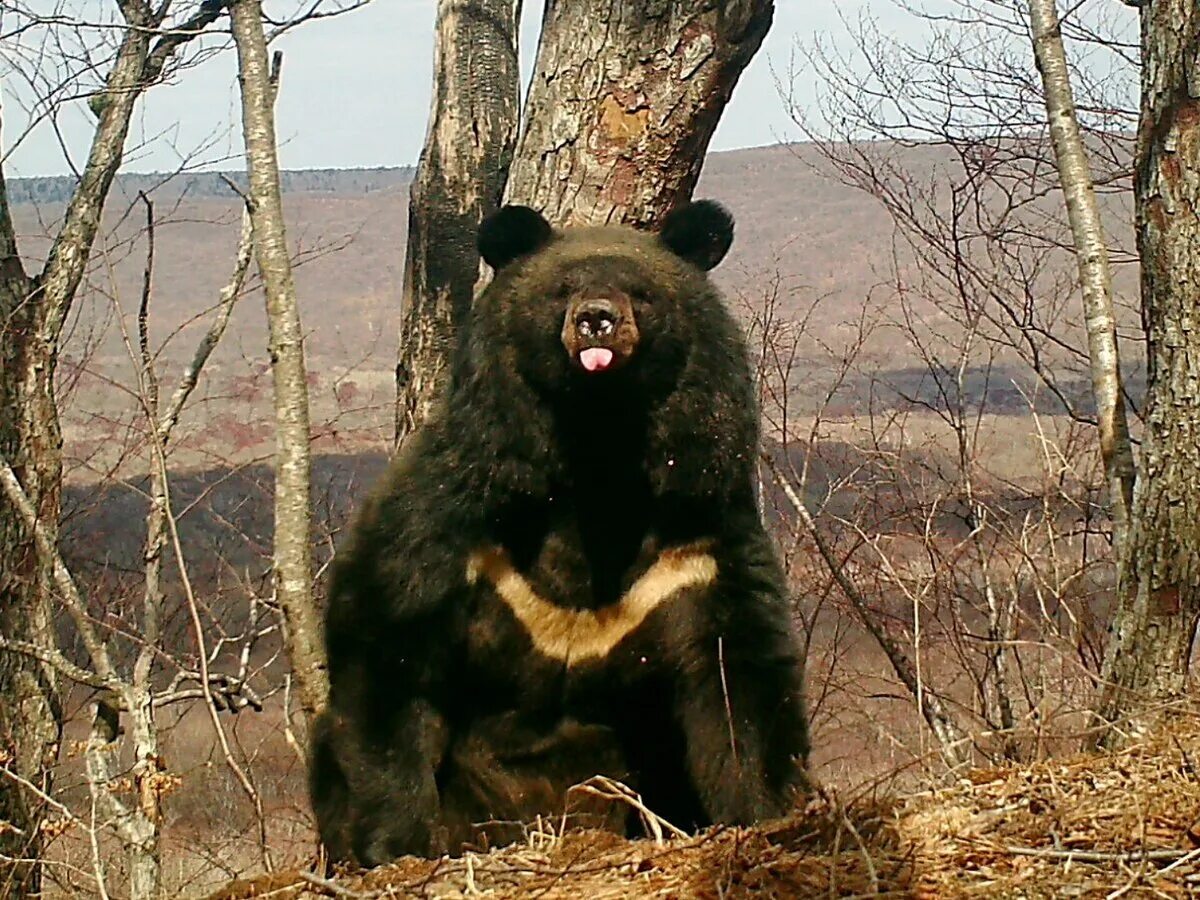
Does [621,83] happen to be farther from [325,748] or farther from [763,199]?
[763,199]

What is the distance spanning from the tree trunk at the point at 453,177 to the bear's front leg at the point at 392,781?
1.45 m

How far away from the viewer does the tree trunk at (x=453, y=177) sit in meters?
4.87

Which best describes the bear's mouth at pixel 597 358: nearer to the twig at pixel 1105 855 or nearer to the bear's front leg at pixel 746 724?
the bear's front leg at pixel 746 724

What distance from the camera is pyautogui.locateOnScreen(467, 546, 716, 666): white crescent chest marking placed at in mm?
3602

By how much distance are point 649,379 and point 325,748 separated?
55.6 inches

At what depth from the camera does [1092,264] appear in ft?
15.3

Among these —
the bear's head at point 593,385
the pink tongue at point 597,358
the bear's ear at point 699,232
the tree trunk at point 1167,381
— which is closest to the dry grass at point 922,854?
the bear's head at point 593,385

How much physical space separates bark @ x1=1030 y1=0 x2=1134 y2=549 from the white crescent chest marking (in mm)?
1880

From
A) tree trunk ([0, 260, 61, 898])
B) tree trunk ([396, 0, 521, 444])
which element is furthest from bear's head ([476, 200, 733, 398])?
tree trunk ([0, 260, 61, 898])

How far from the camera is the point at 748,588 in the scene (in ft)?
11.6

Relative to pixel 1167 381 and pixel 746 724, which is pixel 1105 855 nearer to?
pixel 746 724

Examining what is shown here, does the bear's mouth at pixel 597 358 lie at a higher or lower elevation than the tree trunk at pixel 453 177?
lower

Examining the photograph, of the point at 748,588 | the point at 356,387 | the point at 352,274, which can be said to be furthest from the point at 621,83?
the point at 352,274

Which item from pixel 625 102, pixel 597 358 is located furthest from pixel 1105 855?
pixel 625 102
